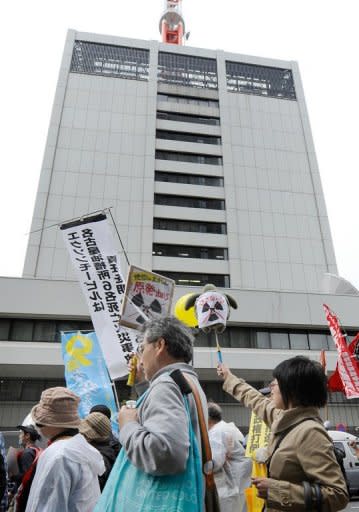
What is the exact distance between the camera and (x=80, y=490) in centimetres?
199

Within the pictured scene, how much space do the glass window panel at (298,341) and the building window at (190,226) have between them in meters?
10.2

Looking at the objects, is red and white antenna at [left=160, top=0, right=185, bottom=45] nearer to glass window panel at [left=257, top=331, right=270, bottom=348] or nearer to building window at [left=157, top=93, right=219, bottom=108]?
building window at [left=157, top=93, right=219, bottom=108]

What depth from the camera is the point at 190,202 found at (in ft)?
90.9


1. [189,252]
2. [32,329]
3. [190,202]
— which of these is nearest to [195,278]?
[189,252]

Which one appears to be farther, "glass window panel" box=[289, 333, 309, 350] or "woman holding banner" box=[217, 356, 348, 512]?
"glass window panel" box=[289, 333, 309, 350]

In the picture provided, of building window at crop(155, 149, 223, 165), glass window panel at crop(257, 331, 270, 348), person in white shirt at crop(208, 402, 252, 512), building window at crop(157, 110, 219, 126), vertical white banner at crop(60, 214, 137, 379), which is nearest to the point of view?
person in white shirt at crop(208, 402, 252, 512)

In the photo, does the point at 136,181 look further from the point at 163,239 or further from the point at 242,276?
the point at 242,276

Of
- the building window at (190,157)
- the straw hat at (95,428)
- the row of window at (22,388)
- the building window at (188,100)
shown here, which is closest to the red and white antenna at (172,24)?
the building window at (188,100)

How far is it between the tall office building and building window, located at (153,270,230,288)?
0.10 metres

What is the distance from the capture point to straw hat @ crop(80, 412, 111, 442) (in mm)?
3211

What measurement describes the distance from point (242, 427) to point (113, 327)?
1426cm

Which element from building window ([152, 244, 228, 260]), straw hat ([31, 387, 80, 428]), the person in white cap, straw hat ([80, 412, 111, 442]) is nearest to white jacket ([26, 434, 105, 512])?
the person in white cap

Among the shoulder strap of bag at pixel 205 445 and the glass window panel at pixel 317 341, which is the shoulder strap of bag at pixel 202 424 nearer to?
the shoulder strap of bag at pixel 205 445

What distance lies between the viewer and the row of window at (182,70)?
31.0 m
